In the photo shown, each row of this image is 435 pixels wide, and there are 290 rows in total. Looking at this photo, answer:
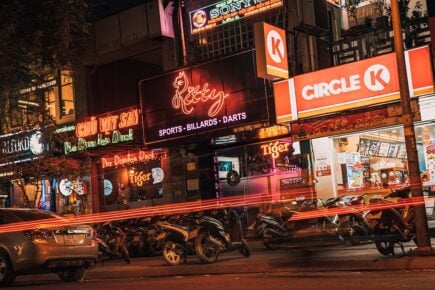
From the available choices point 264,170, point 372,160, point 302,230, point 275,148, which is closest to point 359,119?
point 372,160

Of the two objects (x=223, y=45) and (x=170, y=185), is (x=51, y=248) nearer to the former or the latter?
(x=170, y=185)

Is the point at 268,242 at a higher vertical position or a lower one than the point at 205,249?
lower

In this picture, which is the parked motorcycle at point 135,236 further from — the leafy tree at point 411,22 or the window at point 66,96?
the leafy tree at point 411,22

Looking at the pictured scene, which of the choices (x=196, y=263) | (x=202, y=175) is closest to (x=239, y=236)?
(x=196, y=263)

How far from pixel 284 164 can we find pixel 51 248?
349 inches

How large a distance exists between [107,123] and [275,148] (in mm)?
5866

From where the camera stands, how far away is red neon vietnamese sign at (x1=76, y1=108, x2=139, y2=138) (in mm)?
20094

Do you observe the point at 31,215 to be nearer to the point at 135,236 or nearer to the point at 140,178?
the point at 135,236

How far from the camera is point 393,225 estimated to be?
11984 millimetres

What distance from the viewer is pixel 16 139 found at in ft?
61.6

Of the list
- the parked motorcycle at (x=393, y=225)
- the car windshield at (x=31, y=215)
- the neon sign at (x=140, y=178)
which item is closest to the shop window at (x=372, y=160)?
the parked motorcycle at (x=393, y=225)

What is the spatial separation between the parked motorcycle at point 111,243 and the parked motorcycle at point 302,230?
3639 mm

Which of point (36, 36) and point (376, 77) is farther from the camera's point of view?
point (376, 77)

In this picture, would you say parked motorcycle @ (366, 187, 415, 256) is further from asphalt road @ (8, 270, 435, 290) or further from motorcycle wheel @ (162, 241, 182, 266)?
motorcycle wheel @ (162, 241, 182, 266)
